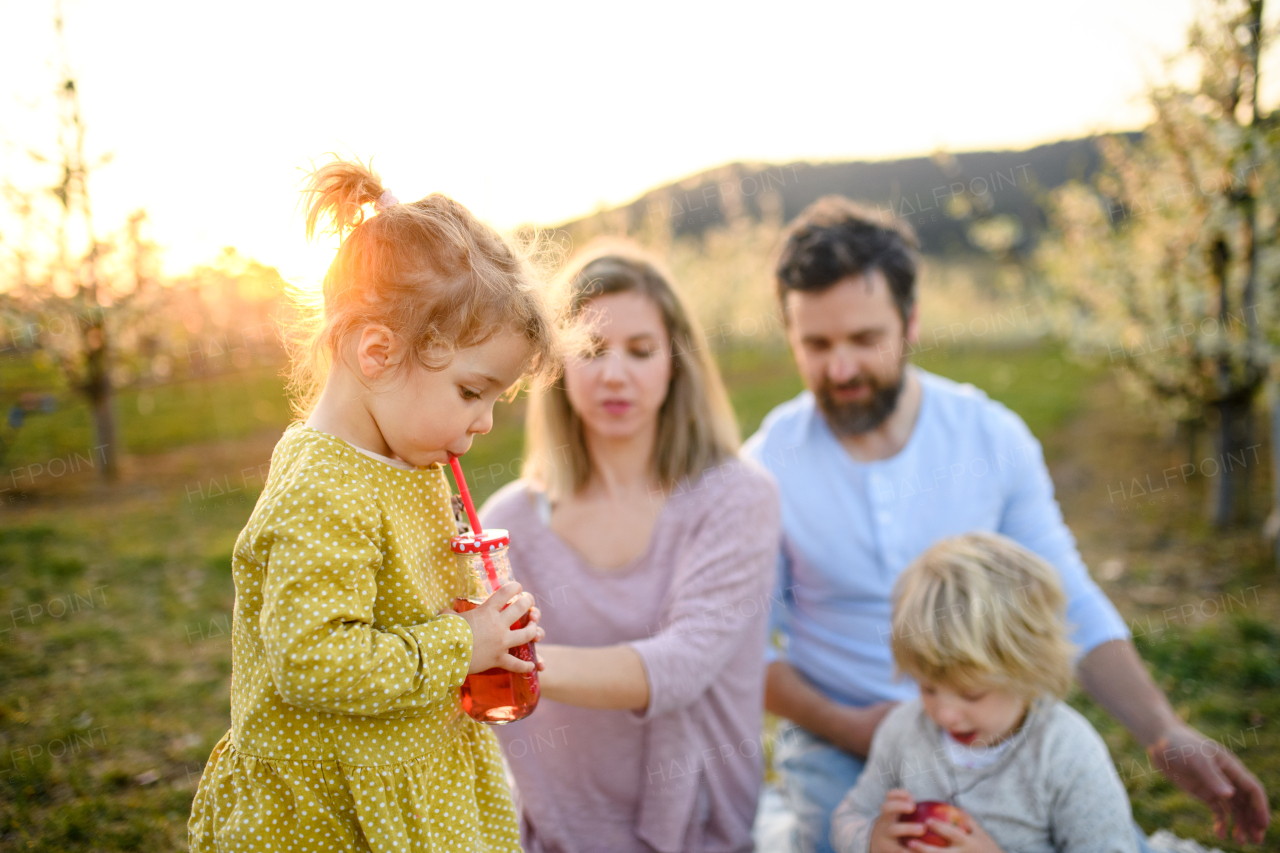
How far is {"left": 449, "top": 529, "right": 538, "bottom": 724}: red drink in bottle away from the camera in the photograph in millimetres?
1502

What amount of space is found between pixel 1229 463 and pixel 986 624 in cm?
497

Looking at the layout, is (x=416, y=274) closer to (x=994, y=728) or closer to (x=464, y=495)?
(x=464, y=495)

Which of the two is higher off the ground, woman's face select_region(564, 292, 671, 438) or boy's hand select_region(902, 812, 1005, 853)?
woman's face select_region(564, 292, 671, 438)

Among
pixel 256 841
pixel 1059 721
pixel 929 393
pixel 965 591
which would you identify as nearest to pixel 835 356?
pixel 929 393

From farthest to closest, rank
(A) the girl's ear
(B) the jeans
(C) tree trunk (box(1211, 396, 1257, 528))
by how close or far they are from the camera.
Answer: (C) tree trunk (box(1211, 396, 1257, 528)) < (B) the jeans < (A) the girl's ear

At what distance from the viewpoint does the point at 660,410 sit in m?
2.54

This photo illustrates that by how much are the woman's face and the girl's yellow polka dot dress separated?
0.79m

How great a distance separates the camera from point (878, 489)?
273 cm

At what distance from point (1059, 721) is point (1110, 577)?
3.88 metres

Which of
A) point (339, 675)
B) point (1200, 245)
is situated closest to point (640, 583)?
point (339, 675)

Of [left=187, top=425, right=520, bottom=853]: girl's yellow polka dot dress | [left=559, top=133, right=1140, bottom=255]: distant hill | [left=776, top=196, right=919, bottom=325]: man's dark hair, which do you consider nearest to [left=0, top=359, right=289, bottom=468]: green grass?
[left=559, top=133, right=1140, bottom=255]: distant hill

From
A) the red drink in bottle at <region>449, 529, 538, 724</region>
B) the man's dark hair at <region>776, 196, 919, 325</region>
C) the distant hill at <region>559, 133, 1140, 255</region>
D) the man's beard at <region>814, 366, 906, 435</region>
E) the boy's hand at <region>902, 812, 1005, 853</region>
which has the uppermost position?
the distant hill at <region>559, 133, 1140, 255</region>

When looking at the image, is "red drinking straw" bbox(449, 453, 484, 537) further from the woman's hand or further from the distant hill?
the distant hill

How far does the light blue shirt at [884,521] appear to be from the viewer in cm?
268
